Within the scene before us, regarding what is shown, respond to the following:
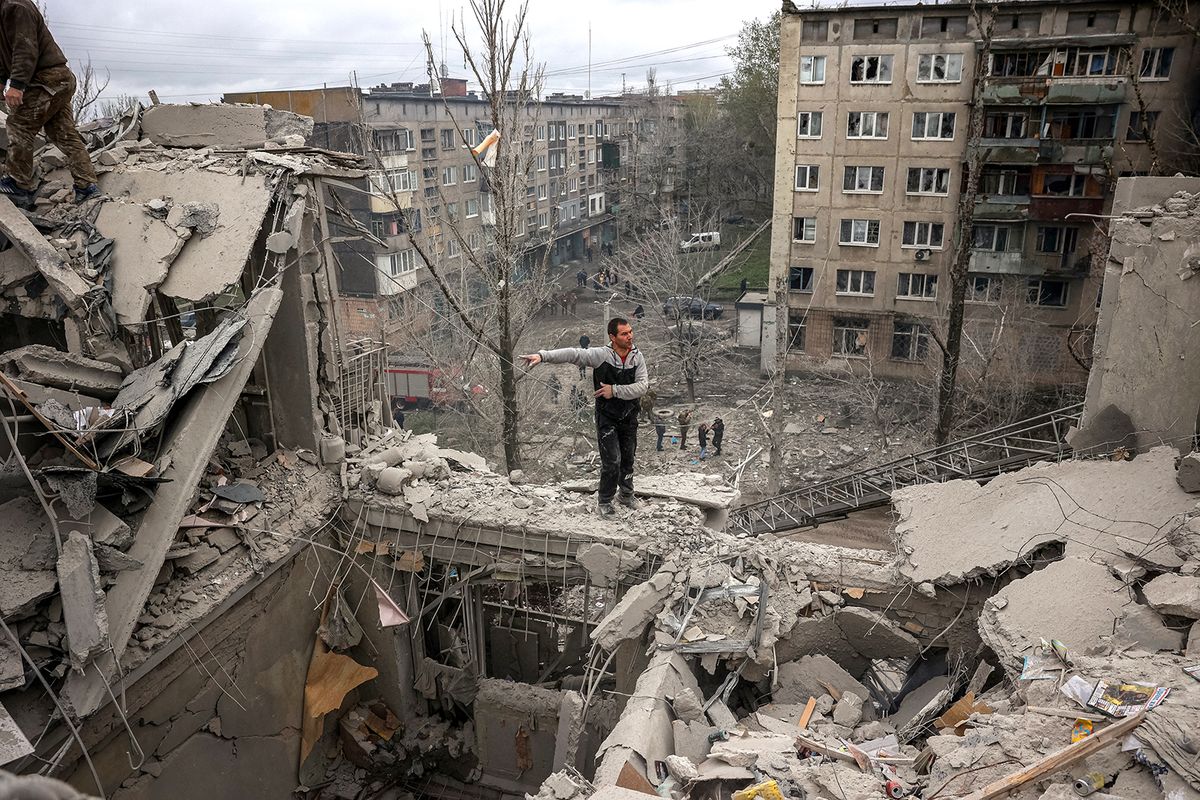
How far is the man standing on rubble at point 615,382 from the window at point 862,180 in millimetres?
21412

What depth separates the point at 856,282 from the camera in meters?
27.4

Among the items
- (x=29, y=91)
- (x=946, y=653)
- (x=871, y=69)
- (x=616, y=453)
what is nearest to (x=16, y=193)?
(x=29, y=91)

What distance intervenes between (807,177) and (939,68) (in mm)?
5069

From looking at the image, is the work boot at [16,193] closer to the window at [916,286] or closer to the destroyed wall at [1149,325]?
the destroyed wall at [1149,325]

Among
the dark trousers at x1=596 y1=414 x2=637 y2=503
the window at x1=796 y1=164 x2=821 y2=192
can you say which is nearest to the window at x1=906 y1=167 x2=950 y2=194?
the window at x1=796 y1=164 x2=821 y2=192

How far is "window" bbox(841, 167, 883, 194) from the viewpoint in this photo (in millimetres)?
26031

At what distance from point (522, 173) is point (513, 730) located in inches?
422

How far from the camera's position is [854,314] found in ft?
90.7

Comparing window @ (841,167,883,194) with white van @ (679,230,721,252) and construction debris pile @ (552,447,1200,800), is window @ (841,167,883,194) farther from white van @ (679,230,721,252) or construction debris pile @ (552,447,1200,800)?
construction debris pile @ (552,447,1200,800)

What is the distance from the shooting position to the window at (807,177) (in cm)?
2655

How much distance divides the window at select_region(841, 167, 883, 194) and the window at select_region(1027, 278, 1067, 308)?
595 centimetres

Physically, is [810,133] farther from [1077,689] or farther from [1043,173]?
[1077,689]

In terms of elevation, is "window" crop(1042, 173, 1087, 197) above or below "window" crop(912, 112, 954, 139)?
below

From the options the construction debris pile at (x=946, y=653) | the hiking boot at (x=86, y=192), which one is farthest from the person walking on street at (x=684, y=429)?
the hiking boot at (x=86, y=192)
